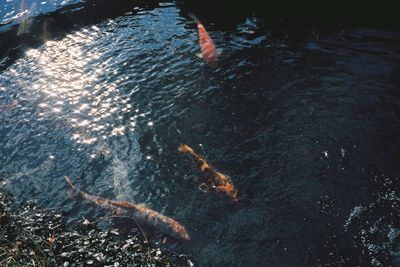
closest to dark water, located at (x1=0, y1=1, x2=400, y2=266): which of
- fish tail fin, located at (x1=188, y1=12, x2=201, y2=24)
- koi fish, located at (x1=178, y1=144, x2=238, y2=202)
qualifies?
koi fish, located at (x1=178, y1=144, x2=238, y2=202)

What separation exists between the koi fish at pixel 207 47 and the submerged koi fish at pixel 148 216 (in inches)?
204

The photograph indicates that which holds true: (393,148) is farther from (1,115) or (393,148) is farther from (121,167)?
(1,115)

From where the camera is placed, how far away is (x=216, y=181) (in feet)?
23.9

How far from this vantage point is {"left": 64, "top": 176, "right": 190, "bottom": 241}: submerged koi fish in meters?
6.49

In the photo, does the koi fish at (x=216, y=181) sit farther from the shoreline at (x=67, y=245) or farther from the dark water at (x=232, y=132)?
the shoreline at (x=67, y=245)

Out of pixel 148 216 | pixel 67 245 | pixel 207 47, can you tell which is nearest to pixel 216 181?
pixel 148 216

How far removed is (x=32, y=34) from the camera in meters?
13.9

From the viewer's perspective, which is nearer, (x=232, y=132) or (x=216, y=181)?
(x=216, y=181)

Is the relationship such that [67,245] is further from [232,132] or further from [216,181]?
[232,132]

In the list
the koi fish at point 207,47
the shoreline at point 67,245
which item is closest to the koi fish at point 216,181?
the shoreline at point 67,245

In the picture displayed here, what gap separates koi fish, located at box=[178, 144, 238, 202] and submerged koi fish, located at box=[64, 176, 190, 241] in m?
1.10

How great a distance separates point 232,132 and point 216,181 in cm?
160

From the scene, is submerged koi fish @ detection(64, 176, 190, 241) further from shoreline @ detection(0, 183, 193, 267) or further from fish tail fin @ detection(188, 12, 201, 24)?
fish tail fin @ detection(188, 12, 201, 24)

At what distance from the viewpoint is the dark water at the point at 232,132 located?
6355 mm
